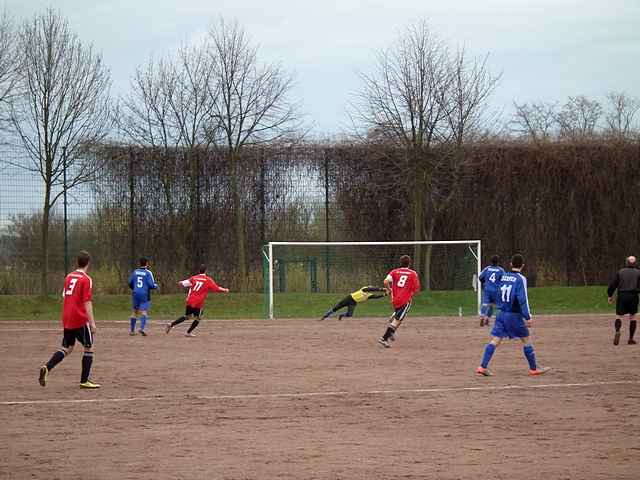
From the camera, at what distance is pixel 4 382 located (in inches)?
604

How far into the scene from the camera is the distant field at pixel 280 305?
3316 cm

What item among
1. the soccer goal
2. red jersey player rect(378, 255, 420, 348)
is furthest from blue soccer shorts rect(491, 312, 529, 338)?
the soccer goal

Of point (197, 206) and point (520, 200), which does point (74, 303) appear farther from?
point (520, 200)

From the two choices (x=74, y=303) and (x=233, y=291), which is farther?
(x=233, y=291)

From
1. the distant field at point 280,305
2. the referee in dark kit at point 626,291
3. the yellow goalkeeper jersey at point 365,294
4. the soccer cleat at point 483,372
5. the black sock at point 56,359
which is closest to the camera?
the black sock at point 56,359

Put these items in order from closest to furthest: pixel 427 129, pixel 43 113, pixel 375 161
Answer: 1. pixel 43 113
2. pixel 427 129
3. pixel 375 161

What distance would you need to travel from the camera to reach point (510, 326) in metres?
15.5

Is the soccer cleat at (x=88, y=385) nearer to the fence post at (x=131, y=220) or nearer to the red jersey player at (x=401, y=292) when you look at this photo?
the red jersey player at (x=401, y=292)

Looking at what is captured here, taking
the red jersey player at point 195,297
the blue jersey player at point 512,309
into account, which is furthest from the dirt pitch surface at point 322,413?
the red jersey player at point 195,297

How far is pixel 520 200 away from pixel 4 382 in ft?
92.7

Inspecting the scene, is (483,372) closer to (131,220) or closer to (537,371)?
(537,371)

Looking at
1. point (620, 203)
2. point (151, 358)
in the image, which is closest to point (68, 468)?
point (151, 358)

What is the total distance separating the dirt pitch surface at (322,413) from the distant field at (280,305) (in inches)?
445

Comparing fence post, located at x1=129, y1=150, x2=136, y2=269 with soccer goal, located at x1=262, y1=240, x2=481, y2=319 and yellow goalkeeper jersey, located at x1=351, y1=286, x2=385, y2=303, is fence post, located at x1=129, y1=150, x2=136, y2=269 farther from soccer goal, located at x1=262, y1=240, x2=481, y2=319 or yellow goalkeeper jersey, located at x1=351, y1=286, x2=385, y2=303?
yellow goalkeeper jersey, located at x1=351, y1=286, x2=385, y2=303
